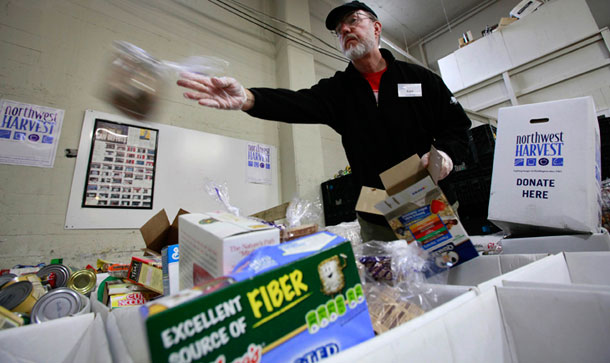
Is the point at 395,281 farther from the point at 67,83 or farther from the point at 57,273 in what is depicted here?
the point at 67,83

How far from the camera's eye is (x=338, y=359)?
25cm

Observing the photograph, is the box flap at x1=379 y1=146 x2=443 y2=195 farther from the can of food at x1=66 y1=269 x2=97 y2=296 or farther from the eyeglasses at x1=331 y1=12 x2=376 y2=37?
the can of food at x1=66 y1=269 x2=97 y2=296

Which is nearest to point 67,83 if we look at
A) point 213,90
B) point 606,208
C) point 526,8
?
point 213,90

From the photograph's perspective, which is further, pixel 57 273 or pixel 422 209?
pixel 57 273

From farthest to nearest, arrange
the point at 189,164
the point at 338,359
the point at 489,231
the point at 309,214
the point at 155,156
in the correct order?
the point at 189,164 < the point at 155,156 < the point at 489,231 < the point at 309,214 < the point at 338,359

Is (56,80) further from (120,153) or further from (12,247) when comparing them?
(12,247)

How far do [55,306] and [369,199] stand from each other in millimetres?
933

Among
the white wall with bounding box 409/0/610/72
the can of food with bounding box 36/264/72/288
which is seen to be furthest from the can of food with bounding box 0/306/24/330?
the white wall with bounding box 409/0/610/72

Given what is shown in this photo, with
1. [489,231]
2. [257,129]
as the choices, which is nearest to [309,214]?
[489,231]

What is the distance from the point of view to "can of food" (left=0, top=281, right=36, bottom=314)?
2.44ft

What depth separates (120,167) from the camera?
230 centimetres

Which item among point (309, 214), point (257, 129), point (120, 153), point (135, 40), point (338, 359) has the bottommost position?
point (338, 359)

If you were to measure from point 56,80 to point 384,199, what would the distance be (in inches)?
114

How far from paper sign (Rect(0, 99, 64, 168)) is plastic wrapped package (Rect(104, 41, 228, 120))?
1.48 metres
